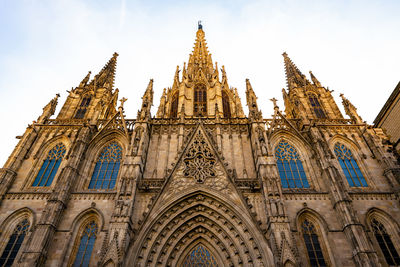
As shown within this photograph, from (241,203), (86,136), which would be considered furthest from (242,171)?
(86,136)

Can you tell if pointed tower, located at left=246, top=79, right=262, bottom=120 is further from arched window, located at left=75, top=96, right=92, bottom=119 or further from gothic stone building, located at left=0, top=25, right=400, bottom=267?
arched window, located at left=75, top=96, right=92, bottom=119

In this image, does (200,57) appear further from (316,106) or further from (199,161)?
(199,161)

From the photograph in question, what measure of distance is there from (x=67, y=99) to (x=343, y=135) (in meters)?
24.9

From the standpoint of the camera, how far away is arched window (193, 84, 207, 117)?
79.8ft

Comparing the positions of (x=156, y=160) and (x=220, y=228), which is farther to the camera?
(x=156, y=160)

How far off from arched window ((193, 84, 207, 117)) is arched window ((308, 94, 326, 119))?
10397mm

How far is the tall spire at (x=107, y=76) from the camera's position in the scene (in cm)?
2630

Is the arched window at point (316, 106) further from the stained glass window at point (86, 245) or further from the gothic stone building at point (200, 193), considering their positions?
the stained glass window at point (86, 245)

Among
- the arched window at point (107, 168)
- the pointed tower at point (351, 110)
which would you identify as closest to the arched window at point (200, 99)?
the arched window at point (107, 168)

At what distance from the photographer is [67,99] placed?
2400 cm

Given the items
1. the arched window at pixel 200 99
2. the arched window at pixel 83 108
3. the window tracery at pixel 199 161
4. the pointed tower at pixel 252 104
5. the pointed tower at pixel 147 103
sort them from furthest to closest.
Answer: the arched window at pixel 200 99 < the arched window at pixel 83 108 < the pointed tower at pixel 147 103 < the pointed tower at pixel 252 104 < the window tracery at pixel 199 161

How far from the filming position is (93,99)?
78.7ft

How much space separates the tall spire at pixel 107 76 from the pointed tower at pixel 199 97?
654cm

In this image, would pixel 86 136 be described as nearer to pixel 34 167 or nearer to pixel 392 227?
pixel 34 167
